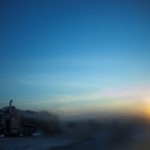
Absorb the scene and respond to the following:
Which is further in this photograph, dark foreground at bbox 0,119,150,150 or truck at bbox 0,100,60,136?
truck at bbox 0,100,60,136

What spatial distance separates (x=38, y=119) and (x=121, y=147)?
955 inches

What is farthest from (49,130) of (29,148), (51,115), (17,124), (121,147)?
(121,147)

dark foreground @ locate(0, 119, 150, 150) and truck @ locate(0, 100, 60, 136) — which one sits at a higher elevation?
truck @ locate(0, 100, 60, 136)

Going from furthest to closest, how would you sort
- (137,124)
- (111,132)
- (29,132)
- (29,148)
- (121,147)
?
(29,132)
(137,124)
(111,132)
(29,148)
(121,147)

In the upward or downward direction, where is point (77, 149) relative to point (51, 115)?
downward

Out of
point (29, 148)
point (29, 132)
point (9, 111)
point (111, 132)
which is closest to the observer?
point (29, 148)

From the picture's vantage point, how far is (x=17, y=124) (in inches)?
1521

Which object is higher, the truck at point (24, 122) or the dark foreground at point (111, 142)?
the truck at point (24, 122)

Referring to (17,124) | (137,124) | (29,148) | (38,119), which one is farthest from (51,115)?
(29,148)

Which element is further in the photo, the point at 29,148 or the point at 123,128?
the point at 123,128

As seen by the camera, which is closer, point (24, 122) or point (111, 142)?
point (111, 142)

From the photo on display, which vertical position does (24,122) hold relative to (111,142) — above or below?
above

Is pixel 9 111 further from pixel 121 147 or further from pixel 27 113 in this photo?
pixel 121 147

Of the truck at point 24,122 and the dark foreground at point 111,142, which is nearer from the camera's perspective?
the dark foreground at point 111,142
